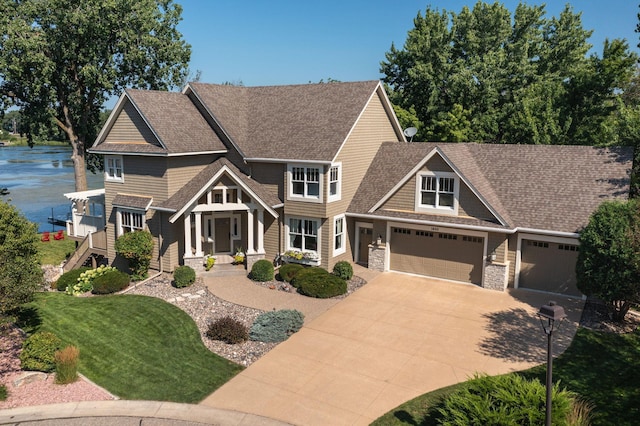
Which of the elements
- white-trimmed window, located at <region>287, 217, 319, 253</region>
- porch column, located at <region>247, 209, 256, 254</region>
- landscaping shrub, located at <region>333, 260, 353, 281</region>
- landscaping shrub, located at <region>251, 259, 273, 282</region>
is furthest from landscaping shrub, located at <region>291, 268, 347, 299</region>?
porch column, located at <region>247, 209, 256, 254</region>

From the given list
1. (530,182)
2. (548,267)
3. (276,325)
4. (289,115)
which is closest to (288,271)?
(276,325)

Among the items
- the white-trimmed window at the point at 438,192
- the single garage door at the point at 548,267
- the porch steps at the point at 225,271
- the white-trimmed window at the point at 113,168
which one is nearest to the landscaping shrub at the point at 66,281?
the white-trimmed window at the point at 113,168

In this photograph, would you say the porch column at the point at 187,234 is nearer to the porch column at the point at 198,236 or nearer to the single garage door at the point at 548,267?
the porch column at the point at 198,236

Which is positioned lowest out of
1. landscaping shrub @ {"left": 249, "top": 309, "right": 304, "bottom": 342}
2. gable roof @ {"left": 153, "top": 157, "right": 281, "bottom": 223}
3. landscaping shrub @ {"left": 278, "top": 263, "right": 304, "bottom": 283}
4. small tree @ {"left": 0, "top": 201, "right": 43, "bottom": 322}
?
landscaping shrub @ {"left": 249, "top": 309, "right": 304, "bottom": 342}

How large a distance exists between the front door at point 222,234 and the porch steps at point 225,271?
5.52 ft

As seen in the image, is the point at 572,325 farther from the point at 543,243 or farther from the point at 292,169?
the point at 292,169

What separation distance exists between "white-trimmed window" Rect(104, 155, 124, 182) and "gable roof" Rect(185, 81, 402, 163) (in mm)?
5485

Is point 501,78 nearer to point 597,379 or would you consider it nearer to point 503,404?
point 597,379

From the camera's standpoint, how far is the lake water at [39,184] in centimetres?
5541

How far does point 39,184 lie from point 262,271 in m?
64.3

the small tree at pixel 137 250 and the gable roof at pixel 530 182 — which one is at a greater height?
the gable roof at pixel 530 182

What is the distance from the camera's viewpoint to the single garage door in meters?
22.1

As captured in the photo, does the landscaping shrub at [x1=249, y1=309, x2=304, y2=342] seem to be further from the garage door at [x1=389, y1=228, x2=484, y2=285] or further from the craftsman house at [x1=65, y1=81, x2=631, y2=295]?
the garage door at [x1=389, y1=228, x2=484, y2=285]

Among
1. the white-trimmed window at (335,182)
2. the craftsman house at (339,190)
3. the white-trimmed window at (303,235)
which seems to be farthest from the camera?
the white-trimmed window at (303,235)
